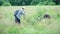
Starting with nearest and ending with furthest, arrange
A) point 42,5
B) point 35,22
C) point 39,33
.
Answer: point 39,33, point 35,22, point 42,5

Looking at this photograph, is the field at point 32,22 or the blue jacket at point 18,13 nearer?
the field at point 32,22

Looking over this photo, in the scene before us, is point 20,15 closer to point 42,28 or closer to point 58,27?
point 42,28

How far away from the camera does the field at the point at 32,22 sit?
2.66m

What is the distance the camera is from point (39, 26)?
275cm

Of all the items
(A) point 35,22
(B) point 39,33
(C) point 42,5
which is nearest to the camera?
(B) point 39,33

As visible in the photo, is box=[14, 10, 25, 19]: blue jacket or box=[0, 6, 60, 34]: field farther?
box=[14, 10, 25, 19]: blue jacket

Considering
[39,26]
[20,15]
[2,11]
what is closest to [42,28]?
[39,26]

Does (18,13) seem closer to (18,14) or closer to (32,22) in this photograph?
(18,14)

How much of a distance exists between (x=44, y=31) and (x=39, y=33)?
2.7 inches

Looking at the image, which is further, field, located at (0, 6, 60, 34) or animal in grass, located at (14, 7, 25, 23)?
animal in grass, located at (14, 7, 25, 23)

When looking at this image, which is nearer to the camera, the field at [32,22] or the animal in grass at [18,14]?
the field at [32,22]

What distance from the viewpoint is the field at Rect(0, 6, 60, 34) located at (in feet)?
8.73

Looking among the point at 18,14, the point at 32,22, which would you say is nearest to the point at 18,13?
the point at 18,14

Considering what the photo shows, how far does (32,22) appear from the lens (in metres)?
2.83
